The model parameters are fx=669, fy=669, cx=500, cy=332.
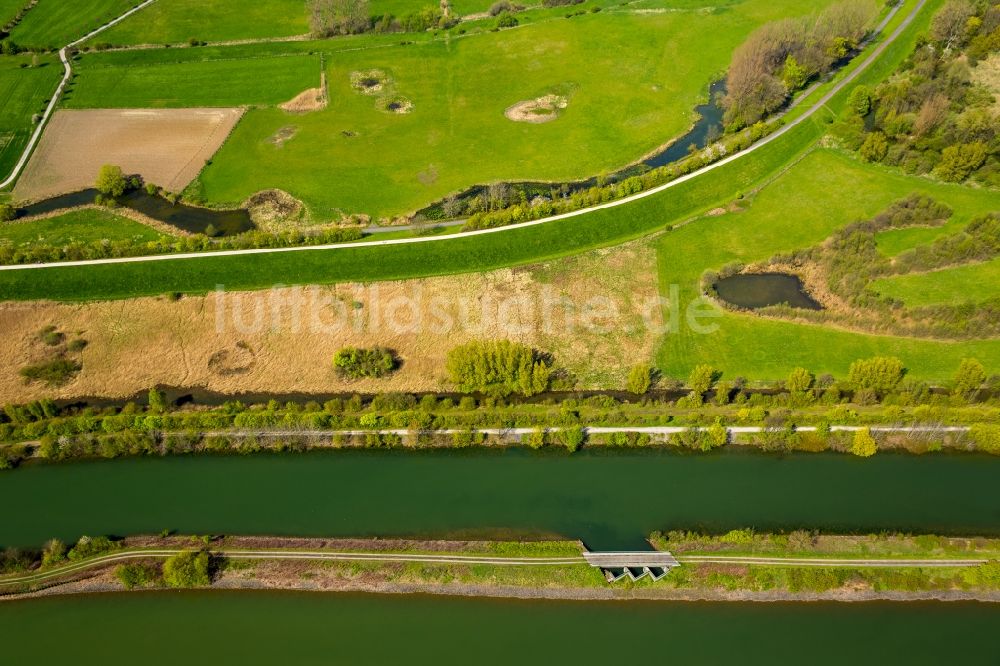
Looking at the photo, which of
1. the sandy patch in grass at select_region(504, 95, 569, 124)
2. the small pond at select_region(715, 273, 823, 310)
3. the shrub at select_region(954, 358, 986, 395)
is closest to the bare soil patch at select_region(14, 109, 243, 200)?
the sandy patch in grass at select_region(504, 95, 569, 124)

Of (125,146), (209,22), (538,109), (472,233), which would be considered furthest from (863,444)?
(209,22)

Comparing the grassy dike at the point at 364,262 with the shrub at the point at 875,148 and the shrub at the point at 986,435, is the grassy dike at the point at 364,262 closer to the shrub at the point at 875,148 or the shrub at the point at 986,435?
the shrub at the point at 875,148

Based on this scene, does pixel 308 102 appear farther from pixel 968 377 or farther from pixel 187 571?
pixel 968 377

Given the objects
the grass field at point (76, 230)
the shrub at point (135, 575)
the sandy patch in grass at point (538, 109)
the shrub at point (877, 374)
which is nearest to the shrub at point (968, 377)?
the shrub at point (877, 374)

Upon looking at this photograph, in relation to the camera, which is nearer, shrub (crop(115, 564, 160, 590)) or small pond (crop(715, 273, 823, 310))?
shrub (crop(115, 564, 160, 590))

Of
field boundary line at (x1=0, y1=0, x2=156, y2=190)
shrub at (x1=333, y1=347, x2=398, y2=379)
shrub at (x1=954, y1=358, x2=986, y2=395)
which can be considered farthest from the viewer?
field boundary line at (x1=0, y1=0, x2=156, y2=190)

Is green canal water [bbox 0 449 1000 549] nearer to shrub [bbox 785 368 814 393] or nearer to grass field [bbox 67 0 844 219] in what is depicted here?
shrub [bbox 785 368 814 393]

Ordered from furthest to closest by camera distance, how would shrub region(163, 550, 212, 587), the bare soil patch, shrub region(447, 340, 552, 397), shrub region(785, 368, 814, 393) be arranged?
the bare soil patch < shrub region(447, 340, 552, 397) < shrub region(785, 368, 814, 393) < shrub region(163, 550, 212, 587)
